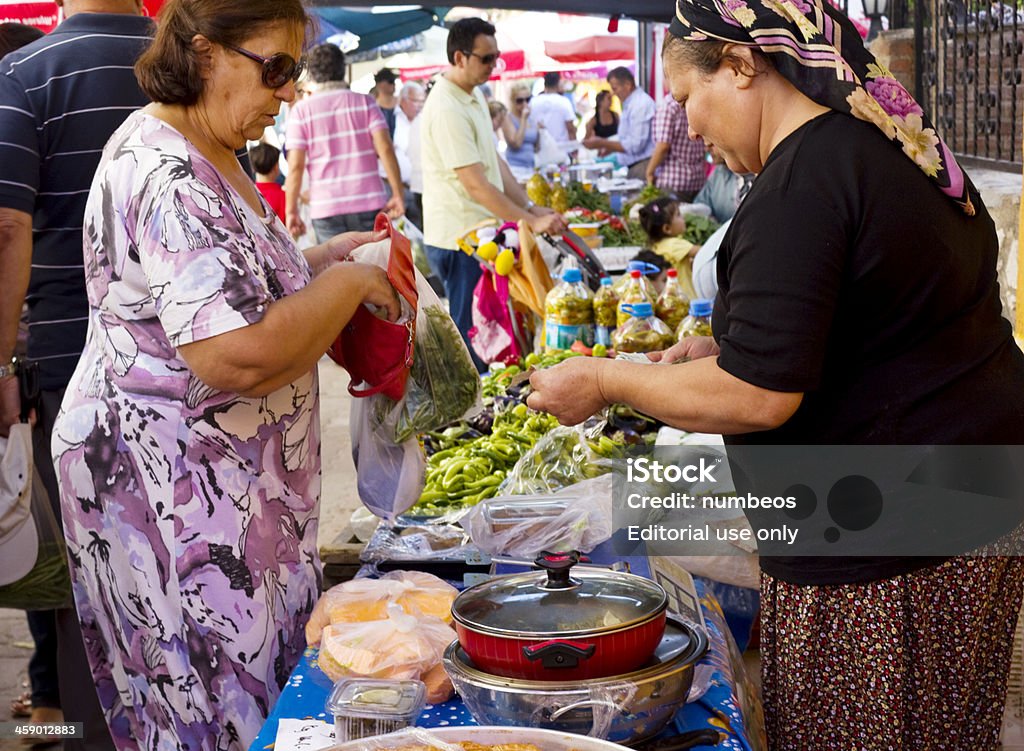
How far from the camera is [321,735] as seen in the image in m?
1.71

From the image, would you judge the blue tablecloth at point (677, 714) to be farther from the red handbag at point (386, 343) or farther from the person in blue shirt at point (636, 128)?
the person in blue shirt at point (636, 128)

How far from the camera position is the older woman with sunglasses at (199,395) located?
187 cm

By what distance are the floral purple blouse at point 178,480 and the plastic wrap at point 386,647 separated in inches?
10.4

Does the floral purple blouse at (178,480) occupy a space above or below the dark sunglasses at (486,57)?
below

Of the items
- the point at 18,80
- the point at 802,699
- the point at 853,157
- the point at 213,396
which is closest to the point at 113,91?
the point at 18,80

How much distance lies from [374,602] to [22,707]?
2.47m

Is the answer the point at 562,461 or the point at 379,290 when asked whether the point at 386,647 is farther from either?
the point at 562,461

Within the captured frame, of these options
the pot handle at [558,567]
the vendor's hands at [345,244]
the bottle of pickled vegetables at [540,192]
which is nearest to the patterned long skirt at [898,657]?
the pot handle at [558,567]

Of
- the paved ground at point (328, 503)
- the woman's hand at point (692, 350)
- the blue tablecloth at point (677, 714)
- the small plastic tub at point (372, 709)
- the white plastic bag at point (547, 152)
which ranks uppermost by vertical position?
the woman's hand at point (692, 350)

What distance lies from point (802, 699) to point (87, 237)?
1503 millimetres

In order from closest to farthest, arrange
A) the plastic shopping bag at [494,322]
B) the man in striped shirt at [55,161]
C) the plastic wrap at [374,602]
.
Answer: the plastic wrap at [374,602] → the man in striped shirt at [55,161] → the plastic shopping bag at [494,322]

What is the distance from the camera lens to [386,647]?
1.84 meters

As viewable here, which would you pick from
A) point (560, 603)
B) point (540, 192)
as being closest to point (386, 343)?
point (560, 603)

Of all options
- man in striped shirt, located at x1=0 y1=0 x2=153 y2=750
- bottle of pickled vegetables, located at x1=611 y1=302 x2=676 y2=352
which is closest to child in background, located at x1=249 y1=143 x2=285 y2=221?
bottle of pickled vegetables, located at x1=611 y1=302 x2=676 y2=352
